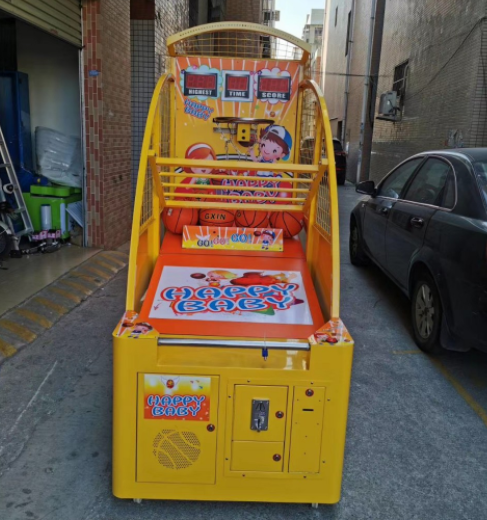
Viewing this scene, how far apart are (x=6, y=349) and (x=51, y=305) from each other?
100 centimetres

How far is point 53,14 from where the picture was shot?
6.08 meters

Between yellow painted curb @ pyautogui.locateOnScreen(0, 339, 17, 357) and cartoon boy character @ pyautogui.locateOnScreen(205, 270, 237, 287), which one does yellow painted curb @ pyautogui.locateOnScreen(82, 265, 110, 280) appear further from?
cartoon boy character @ pyautogui.locateOnScreen(205, 270, 237, 287)

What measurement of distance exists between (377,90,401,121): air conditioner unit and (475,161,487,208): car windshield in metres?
10.7

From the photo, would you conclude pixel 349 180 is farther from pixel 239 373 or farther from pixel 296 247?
pixel 239 373

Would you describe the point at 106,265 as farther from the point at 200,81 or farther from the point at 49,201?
the point at 200,81

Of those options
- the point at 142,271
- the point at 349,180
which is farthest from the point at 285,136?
the point at 349,180

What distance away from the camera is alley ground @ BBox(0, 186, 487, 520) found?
2654mm

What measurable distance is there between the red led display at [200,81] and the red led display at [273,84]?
369 millimetres

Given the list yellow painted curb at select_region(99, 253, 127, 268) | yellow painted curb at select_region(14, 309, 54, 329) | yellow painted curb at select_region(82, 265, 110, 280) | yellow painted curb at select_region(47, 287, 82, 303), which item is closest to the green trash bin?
yellow painted curb at select_region(99, 253, 127, 268)

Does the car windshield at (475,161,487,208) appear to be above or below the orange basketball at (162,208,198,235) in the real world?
above

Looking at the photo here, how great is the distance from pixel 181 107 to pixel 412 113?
11139 mm

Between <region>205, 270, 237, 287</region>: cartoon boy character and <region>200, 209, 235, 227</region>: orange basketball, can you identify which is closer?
<region>205, 270, 237, 287</region>: cartoon boy character

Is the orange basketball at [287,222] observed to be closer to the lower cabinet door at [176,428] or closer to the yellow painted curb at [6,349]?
the lower cabinet door at [176,428]

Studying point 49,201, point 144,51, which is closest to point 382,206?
point 49,201
